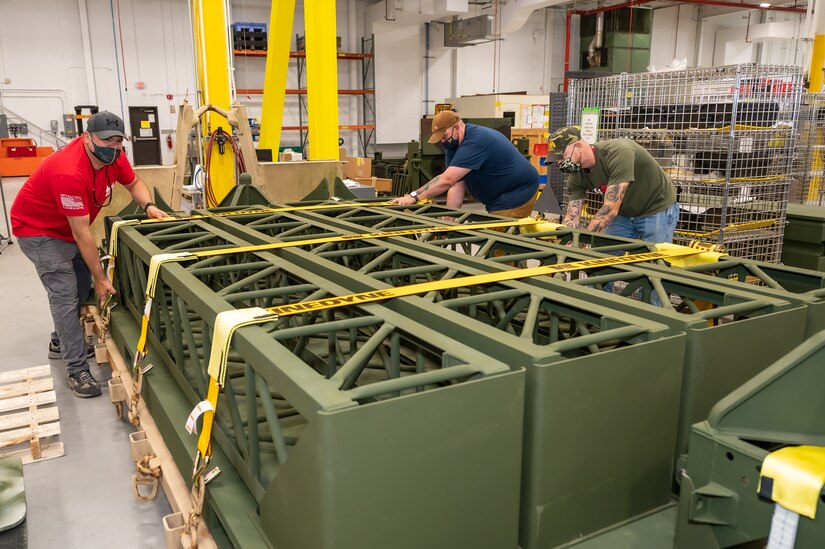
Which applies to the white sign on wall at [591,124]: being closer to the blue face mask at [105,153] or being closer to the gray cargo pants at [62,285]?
the blue face mask at [105,153]

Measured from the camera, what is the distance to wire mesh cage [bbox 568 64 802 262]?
592 cm

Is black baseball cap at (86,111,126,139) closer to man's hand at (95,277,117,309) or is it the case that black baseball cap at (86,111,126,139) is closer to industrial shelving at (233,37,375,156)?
man's hand at (95,277,117,309)

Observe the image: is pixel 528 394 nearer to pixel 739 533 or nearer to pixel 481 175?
pixel 739 533

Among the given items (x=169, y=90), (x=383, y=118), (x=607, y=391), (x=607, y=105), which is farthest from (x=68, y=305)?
(x=383, y=118)

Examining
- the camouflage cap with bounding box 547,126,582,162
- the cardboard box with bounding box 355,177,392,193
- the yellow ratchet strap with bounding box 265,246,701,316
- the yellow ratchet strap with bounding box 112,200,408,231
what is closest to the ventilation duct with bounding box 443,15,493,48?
the cardboard box with bounding box 355,177,392,193

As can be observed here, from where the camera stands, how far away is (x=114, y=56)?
1680cm

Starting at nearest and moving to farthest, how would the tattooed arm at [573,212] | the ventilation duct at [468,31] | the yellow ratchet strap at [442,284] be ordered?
the yellow ratchet strap at [442,284], the tattooed arm at [573,212], the ventilation duct at [468,31]

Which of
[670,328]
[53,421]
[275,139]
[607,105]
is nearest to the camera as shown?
[670,328]

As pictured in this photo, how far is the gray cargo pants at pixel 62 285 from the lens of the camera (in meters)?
4.75

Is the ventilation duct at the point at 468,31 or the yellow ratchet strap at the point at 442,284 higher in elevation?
the ventilation duct at the point at 468,31

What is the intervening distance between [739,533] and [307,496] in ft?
3.78

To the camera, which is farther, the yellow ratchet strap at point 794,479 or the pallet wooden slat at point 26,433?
the pallet wooden slat at point 26,433

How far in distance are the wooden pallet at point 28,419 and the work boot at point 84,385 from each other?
180 mm

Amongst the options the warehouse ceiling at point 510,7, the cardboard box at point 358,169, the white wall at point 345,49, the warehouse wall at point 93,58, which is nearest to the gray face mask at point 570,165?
the cardboard box at point 358,169
